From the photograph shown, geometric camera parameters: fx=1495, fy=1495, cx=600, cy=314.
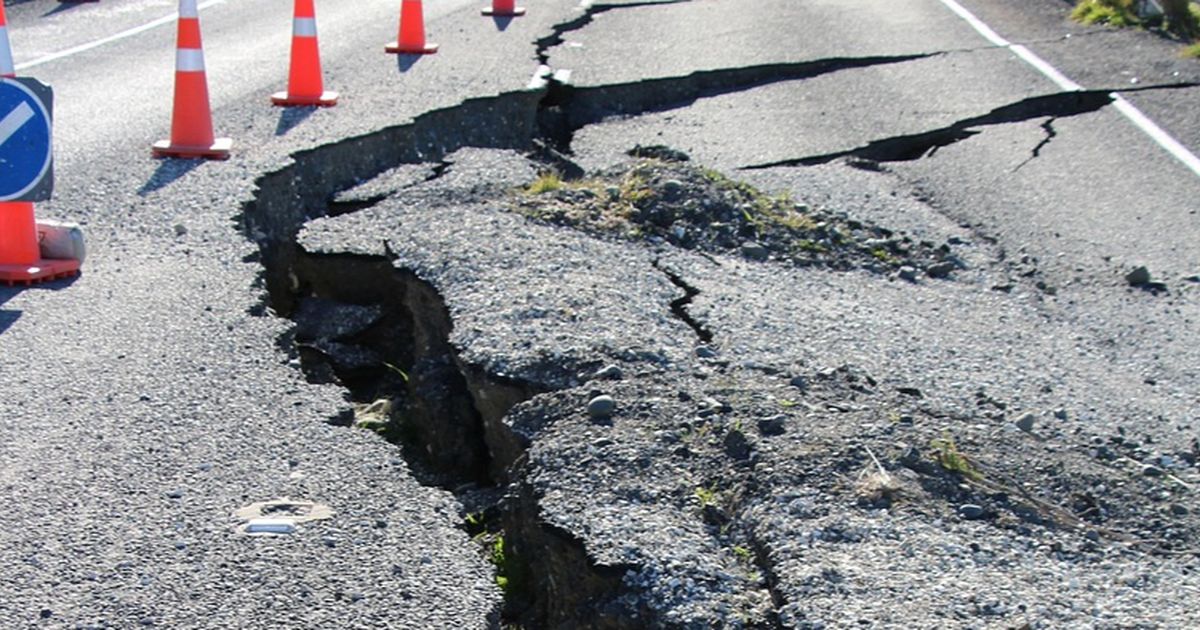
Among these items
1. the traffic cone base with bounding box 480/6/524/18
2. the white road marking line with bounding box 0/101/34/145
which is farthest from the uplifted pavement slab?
the traffic cone base with bounding box 480/6/524/18

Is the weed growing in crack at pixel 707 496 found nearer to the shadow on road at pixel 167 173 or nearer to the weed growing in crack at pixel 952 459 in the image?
the weed growing in crack at pixel 952 459

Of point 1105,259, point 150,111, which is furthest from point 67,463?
point 150,111

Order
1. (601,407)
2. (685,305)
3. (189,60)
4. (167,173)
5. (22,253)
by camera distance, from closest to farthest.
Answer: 1. (601,407)
2. (685,305)
3. (22,253)
4. (167,173)
5. (189,60)

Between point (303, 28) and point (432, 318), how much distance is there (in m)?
4.19

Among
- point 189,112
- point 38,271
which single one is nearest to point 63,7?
point 189,112

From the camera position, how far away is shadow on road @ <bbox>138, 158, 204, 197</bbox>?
661 centimetres

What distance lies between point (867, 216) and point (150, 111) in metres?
4.29

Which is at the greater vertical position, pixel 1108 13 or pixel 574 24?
pixel 1108 13

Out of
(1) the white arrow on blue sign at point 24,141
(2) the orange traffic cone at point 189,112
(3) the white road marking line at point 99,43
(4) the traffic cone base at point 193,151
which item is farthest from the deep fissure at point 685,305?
(3) the white road marking line at point 99,43

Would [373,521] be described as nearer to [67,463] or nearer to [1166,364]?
[67,463]

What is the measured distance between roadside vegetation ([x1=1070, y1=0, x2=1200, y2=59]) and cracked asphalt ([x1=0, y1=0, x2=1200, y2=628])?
313 cm

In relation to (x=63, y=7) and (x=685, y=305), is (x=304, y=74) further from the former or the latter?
(x=63, y=7)

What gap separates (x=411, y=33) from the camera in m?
10.8

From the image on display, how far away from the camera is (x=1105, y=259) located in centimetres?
621
